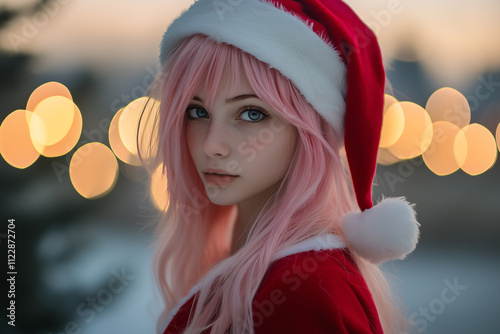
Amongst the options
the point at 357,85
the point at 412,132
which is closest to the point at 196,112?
the point at 357,85

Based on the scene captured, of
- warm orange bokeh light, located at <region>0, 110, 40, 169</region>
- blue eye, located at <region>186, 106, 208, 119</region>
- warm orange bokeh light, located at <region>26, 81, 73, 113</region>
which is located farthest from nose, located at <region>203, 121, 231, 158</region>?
warm orange bokeh light, located at <region>26, 81, 73, 113</region>

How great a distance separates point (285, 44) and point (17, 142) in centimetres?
174

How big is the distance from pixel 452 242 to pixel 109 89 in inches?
202

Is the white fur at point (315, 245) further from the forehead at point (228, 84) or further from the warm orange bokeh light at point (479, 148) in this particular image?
the warm orange bokeh light at point (479, 148)

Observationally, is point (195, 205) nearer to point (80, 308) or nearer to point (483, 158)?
point (80, 308)

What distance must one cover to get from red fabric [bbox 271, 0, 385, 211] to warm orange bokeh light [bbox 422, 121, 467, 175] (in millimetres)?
4609

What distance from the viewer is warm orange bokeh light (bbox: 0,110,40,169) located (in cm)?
214

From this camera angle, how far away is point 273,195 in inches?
45.6

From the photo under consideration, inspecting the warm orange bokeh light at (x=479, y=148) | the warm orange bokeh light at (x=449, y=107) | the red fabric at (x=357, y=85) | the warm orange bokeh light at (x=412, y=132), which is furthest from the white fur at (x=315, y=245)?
the warm orange bokeh light at (x=479, y=148)

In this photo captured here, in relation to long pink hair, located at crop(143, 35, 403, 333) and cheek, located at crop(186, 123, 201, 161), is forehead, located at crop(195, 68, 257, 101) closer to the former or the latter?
long pink hair, located at crop(143, 35, 403, 333)

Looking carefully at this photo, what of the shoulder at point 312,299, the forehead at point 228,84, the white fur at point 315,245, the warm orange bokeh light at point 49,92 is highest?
the warm orange bokeh light at point 49,92

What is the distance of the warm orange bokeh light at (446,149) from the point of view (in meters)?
5.54

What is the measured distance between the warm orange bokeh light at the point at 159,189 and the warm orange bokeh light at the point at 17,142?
1.04 metres

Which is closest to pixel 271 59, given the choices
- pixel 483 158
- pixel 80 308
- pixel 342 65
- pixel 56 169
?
pixel 342 65
